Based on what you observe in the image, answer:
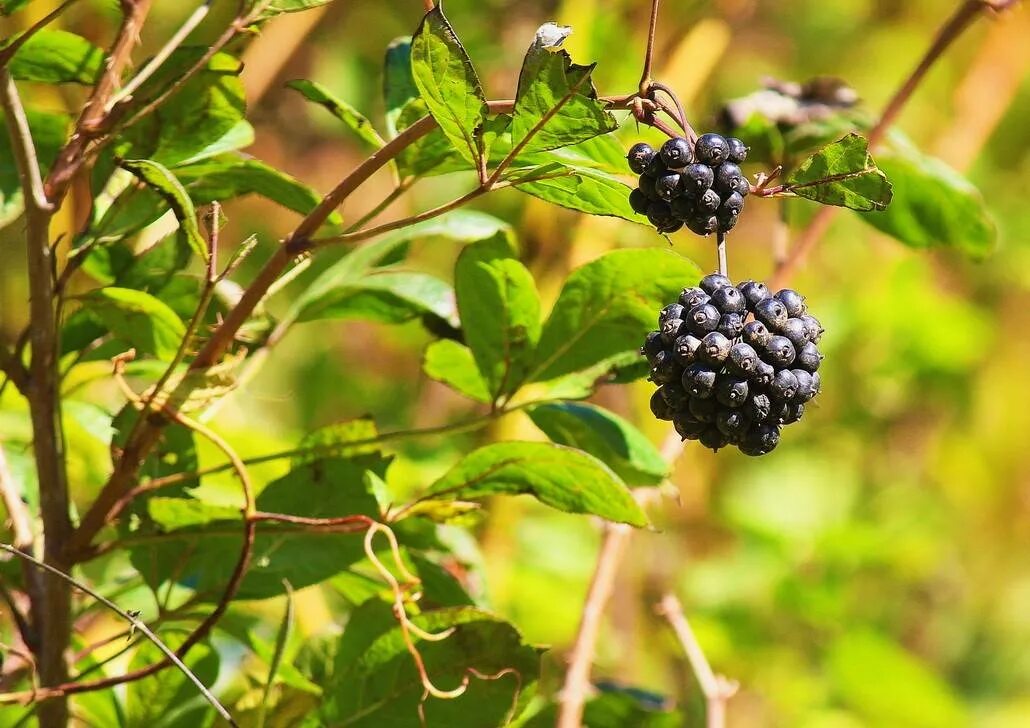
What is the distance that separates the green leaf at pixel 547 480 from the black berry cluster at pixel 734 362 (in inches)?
2.7

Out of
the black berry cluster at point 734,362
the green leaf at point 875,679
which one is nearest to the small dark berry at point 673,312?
the black berry cluster at point 734,362

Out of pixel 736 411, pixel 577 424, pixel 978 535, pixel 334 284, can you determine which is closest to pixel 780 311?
pixel 736 411

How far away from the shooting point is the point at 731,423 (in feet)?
1.93

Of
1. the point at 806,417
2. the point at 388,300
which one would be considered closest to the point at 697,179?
the point at 388,300

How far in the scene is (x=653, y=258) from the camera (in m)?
0.72

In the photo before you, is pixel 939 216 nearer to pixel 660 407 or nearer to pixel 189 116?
pixel 660 407

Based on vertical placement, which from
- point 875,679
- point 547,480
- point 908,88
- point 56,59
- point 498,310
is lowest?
point 875,679

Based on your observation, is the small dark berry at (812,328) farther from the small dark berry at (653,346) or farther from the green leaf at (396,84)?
the green leaf at (396,84)

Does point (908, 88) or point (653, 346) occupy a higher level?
point (908, 88)

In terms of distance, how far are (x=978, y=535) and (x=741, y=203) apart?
2493 millimetres

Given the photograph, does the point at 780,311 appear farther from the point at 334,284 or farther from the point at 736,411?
the point at 334,284

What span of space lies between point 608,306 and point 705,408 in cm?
16

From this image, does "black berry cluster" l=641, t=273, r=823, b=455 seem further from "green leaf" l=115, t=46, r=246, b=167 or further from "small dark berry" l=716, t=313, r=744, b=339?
"green leaf" l=115, t=46, r=246, b=167

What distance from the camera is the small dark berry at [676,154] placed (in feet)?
1.90
